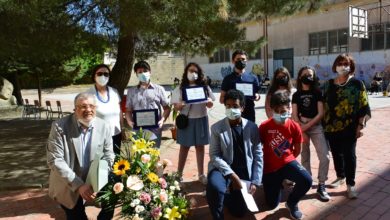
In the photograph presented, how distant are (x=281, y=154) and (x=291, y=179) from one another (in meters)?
0.27

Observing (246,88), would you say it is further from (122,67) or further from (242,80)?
Result: (122,67)

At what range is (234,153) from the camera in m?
3.80

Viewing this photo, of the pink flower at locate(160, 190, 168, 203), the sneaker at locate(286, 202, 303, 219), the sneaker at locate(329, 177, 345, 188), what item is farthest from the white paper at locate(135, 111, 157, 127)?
the sneaker at locate(329, 177, 345, 188)

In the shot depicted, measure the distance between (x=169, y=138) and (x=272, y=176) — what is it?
4547mm

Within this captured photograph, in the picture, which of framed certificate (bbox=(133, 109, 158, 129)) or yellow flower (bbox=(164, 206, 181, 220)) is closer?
yellow flower (bbox=(164, 206, 181, 220))

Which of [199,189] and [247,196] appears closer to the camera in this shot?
[247,196]

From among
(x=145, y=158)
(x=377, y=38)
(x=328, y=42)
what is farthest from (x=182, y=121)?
(x=328, y=42)

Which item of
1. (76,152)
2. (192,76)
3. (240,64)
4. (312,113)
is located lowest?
(76,152)

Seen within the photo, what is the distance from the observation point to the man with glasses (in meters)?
3.09

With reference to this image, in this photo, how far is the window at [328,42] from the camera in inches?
1007

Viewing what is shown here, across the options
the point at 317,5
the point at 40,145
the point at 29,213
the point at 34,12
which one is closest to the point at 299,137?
the point at 29,213

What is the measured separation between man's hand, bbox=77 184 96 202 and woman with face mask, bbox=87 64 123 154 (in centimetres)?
94

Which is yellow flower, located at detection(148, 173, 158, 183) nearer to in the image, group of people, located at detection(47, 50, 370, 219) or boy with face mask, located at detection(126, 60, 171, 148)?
group of people, located at detection(47, 50, 370, 219)

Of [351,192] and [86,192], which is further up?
[86,192]
